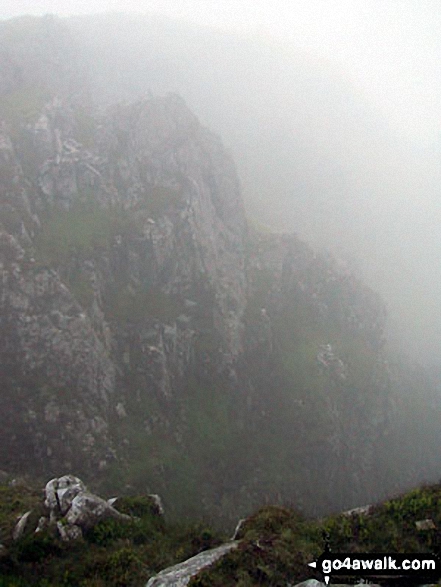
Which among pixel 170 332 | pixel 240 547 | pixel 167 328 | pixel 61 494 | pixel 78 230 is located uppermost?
pixel 78 230

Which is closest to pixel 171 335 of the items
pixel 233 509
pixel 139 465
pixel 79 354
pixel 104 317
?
pixel 104 317

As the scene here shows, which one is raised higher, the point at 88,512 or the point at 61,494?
the point at 61,494

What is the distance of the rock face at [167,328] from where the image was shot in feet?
243

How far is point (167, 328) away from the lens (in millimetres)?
90188

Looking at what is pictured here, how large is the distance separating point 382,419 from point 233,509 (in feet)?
182

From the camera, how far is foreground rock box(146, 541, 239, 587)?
781 inches

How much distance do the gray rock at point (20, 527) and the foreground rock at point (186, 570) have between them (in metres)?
9.99

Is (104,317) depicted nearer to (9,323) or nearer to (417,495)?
(9,323)

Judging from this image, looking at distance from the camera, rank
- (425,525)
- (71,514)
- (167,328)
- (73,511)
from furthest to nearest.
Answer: (167,328) < (73,511) < (71,514) < (425,525)

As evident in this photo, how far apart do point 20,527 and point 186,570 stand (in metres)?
11.9

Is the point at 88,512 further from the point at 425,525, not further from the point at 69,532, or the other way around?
the point at 425,525

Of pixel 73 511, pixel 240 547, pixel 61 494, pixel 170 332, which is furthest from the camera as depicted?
pixel 170 332

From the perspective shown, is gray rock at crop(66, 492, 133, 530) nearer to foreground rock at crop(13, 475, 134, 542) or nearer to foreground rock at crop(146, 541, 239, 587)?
foreground rock at crop(13, 475, 134, 542)

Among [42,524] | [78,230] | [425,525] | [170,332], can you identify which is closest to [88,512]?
[42,524]
